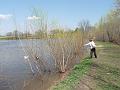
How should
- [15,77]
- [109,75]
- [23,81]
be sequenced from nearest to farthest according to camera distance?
[109,75] < [23,81] < [15,77]

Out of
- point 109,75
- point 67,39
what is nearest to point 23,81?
point 67,39

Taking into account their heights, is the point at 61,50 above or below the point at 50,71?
above

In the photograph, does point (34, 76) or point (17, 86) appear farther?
point (34, 76)

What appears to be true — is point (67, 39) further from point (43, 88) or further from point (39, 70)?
point (43, 88)

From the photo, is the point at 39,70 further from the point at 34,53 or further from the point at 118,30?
the point at 118,30

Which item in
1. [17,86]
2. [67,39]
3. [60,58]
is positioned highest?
[67,39]

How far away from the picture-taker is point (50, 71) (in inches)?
815

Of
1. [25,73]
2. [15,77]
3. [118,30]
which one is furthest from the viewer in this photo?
[118,30]

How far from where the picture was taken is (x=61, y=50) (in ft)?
63.6

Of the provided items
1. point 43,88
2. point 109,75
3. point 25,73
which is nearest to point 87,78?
point 109,75

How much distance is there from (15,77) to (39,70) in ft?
6.01

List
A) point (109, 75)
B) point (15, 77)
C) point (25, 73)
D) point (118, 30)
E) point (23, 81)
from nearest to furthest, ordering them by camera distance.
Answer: point (109, 75), point (23, 81), point (15, 77), point (25, 73), point (118, 30)

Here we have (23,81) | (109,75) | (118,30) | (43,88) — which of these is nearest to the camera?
(109,75)

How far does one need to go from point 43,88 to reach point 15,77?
481cm
